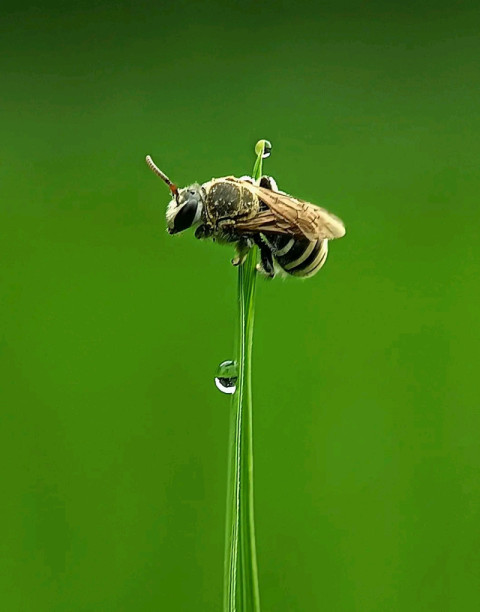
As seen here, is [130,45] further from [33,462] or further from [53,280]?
[33,462]

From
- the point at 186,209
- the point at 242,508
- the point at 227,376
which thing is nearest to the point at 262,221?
the point at 186,209

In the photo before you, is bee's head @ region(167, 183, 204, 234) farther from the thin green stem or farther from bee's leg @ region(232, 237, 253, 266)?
the thin green stem

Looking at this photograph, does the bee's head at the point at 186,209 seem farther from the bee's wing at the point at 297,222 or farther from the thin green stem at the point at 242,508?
the thin green stem at the point at 242,508

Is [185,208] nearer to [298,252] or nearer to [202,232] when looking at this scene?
[202,232]

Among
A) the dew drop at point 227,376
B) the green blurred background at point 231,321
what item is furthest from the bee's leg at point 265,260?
the green blurred background at point 231,321

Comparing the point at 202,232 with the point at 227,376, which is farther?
the point at 202,232

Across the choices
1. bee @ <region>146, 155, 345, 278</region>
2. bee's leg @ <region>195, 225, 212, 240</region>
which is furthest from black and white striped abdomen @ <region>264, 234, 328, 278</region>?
bee's leg @ <region>195, 225, 212, 240</region>
